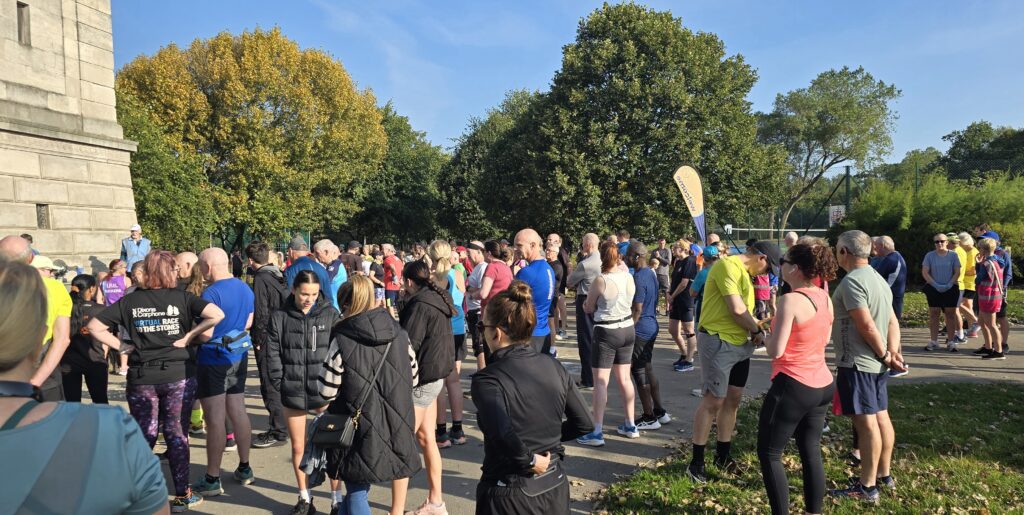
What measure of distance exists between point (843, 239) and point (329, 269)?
628 centimetres

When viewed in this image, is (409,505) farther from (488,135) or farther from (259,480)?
(488,135)

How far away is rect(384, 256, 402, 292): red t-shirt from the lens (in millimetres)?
13133

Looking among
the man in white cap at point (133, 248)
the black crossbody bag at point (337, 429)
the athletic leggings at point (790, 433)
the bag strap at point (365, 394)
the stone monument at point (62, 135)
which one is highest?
the stone monument at point (62, 135)

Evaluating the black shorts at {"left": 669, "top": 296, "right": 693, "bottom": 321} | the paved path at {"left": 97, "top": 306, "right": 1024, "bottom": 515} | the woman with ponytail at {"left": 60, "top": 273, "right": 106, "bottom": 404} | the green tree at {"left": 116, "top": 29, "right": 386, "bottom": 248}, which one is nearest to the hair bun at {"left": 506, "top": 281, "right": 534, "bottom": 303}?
the paved path at {"left": 97, "top": 306, "right": 1024, "bottom": 515}

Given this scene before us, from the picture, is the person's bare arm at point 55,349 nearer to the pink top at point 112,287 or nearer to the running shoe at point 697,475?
the running shoe at point 697,475

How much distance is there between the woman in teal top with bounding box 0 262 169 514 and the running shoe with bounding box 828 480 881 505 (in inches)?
183

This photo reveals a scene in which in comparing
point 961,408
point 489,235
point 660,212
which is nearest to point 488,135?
point 489,235

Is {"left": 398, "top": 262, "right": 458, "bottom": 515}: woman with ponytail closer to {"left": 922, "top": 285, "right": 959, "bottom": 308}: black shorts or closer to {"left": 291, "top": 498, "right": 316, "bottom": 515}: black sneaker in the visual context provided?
{"left": 291, "top": 498, "right": 316, "bottom": 515}: black sneaker

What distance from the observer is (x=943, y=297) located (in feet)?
31.9

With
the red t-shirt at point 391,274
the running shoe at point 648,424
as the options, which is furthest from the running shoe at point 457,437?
the red t-shirt at point 391,274

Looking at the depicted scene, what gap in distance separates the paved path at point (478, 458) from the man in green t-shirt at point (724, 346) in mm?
831

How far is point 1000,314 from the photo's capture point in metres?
9.32

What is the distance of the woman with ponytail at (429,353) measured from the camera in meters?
4.33

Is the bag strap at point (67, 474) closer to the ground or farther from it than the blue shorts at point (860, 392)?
farther from it
